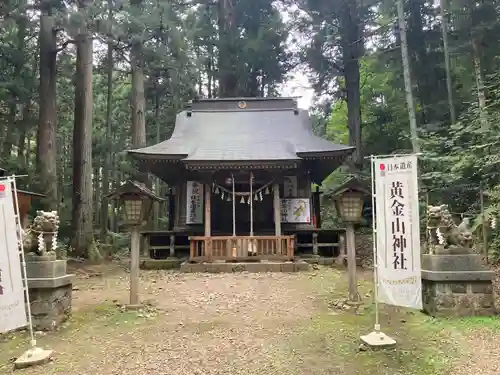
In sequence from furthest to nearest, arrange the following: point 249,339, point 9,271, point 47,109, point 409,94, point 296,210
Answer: point 409,94
point 47,109
point 296,210
point 249,339
point 9,271

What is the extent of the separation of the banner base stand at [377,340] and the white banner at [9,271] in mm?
3999

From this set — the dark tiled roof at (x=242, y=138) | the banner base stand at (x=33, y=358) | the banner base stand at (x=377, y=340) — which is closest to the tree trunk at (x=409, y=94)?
the dark tiled roof at (x=242, y=138)

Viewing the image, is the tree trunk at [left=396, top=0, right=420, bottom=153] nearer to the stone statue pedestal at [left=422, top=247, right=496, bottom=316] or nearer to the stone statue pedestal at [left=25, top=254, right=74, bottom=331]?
the stone statue pedestal at [left=422, top=247, right=496, bottom=316]

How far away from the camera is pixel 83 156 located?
523 inches

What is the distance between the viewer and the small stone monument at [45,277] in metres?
5.64

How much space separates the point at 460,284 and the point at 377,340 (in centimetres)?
186

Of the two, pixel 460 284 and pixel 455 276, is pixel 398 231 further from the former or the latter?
pixel 460 284

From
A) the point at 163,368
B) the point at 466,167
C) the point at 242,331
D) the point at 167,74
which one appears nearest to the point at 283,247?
the point at 466,167

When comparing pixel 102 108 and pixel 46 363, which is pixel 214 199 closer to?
pixel 46 363

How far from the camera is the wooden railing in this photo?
431 inches

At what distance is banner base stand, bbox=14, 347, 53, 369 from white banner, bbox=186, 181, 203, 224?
27.8 ft

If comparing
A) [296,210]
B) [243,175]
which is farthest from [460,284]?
[243,175]

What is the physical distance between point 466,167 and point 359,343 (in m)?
6.66

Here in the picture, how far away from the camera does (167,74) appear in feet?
58.9
